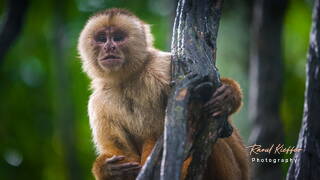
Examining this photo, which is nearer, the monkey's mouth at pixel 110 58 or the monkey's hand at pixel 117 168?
the monkey's hand at pixel 117 168

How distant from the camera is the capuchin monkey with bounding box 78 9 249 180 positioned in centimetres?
606

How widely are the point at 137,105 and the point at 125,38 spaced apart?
82 cm

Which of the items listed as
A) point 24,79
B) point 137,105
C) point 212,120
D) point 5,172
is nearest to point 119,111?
point 137,105

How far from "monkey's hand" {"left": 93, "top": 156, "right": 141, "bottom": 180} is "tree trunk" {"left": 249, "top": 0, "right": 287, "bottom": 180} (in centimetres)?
336

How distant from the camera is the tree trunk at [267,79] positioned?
8.92 metres

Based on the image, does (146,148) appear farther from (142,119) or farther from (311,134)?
(311,134)

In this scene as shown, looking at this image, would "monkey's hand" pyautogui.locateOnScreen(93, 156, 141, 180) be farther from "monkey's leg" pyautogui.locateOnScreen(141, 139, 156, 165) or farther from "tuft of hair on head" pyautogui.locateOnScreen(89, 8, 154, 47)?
"tuft of hair on head" pyautogui.locateOnScreen(89, 8, 154, 47)

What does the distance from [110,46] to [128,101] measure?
627 millimetres

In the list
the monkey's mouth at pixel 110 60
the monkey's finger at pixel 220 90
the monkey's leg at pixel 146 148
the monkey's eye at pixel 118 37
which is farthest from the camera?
the monkey's eye at pixel 118 37

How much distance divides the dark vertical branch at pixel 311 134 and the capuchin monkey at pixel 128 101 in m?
0.71

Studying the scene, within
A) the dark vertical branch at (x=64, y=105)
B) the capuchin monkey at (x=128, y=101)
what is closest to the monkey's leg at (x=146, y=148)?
the capuchin monkey at (x=128, y=101)

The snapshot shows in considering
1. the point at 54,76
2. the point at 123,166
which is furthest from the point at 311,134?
the point at 54,76

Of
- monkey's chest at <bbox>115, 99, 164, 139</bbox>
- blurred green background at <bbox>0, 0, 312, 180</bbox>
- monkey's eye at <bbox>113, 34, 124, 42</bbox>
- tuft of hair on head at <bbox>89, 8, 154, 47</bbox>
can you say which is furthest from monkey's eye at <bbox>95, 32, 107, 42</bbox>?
blurred green background at <bbox>0, 0, 312, 180</bbox>

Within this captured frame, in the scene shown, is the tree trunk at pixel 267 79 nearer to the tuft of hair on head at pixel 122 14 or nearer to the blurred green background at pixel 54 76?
the blurred green background at pixel 54 76
